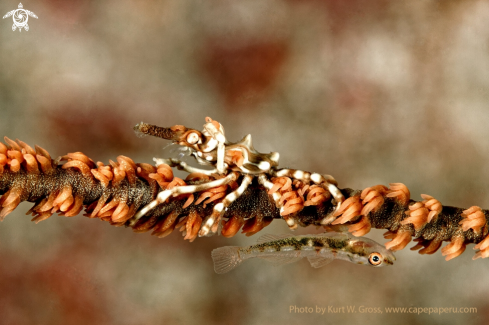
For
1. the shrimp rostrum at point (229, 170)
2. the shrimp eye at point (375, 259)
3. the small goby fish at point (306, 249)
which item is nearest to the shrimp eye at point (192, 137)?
the shrimp rostrum at point (229, 170)

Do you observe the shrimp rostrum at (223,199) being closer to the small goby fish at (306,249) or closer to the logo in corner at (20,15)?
the small goby fish at (306,249)

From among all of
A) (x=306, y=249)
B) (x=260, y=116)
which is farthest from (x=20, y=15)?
(x=306, y=249)

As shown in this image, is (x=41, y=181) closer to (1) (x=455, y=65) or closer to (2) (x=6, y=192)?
(2) (x=6, y=192)

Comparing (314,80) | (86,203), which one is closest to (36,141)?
(86,203)

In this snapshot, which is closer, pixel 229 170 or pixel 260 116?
pixel 229 170

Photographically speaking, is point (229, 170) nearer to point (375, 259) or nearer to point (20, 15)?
point (375, 259)

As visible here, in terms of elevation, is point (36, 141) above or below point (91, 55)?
below
